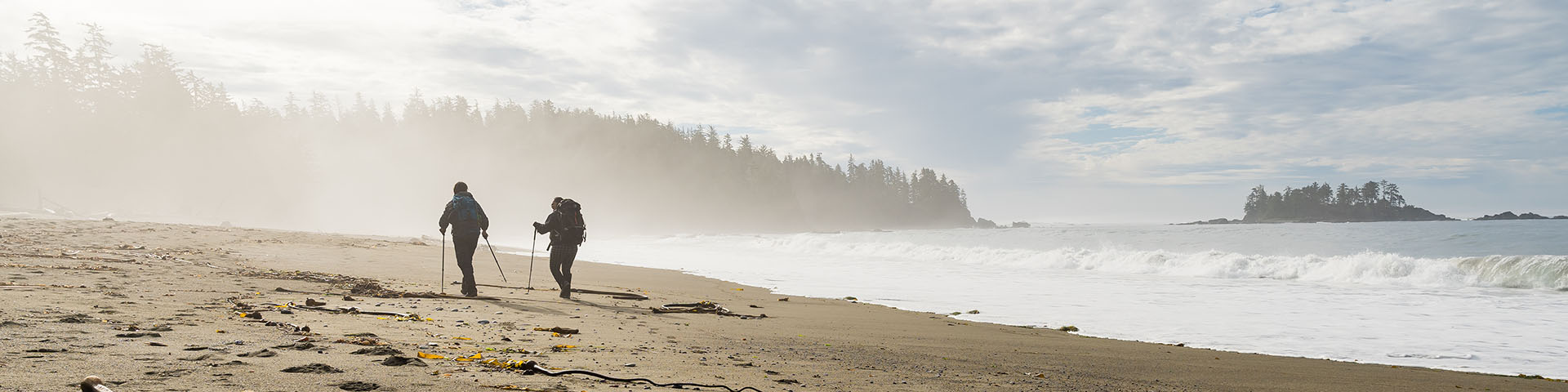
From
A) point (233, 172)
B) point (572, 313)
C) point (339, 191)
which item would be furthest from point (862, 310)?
point (339, 191)

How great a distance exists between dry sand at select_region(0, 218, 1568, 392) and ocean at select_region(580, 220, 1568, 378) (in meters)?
1.23

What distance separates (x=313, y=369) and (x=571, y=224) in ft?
23.5

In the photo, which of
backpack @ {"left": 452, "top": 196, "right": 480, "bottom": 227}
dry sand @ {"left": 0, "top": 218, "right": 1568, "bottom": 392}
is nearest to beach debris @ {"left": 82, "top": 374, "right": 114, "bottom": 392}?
dry sand @ {"left": 0, "top": 218, "right": 1568, "bottom": 392}

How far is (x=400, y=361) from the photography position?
4055mm

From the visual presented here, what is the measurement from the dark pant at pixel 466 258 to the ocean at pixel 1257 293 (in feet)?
18.1

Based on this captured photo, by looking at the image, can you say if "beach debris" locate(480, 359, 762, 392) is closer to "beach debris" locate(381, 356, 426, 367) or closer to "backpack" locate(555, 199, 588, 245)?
"beach debris" locate(381, 356, 426, 367)

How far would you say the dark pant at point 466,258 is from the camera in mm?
9430

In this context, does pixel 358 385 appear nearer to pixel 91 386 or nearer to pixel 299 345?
pixel 91 386

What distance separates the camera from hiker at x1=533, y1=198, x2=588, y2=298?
34.2 ft

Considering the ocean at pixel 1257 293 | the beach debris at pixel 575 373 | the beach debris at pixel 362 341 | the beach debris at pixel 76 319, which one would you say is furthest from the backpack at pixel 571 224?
the beach debris at pixel 575 373

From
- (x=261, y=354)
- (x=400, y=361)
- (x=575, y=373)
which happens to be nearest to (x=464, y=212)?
(x=261, y=354)

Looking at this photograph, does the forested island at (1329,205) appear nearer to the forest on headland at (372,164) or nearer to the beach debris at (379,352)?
the forest on headland at (372,164)

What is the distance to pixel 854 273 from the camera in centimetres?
1867

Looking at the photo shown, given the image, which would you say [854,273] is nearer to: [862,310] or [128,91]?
[862,310]
